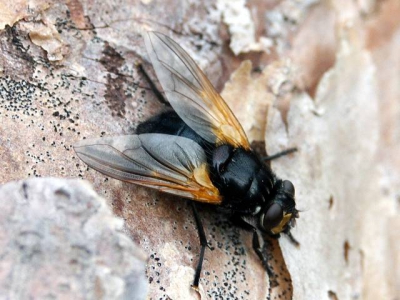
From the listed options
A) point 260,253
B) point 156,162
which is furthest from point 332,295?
point 156,162

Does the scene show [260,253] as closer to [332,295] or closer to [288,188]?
[288,188]

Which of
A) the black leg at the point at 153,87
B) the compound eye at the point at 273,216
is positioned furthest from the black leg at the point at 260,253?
the black leg at the point at 153,87

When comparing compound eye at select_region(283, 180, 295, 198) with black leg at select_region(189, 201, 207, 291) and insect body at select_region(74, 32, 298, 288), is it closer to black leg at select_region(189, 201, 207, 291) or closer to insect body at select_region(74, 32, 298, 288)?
insect body at select_region(74, 32, 298, 288)

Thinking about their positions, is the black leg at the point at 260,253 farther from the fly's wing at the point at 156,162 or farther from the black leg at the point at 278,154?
the black leg at the point at 278,154

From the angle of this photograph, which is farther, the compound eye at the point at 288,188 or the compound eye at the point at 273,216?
the compound eye at the point at 288,188

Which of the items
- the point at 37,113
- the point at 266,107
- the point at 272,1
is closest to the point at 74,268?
the point at 37,113

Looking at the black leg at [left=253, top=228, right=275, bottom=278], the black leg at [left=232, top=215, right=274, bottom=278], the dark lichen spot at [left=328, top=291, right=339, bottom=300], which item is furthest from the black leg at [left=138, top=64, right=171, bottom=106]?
the dark lichen spot at [left=328, top=291, right=339, bottom=300]

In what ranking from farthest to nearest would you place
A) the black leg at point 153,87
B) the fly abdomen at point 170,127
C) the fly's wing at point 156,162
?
the black leg at point 153,87, the fly abdomen at point 170,127, the fly's wing at point 156,162

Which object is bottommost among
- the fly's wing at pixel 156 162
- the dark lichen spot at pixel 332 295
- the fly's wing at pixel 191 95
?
the dark lichen spot at pixel 332 295
